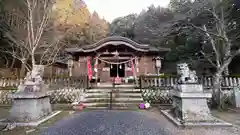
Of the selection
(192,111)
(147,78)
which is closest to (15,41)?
(147,78)

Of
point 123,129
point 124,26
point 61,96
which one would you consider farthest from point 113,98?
point 124,26

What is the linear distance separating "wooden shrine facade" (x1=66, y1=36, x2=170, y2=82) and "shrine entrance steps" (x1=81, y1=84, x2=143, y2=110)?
3.27 meters

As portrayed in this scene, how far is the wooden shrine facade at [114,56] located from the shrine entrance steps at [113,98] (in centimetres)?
327

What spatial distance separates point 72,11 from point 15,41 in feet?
22.3

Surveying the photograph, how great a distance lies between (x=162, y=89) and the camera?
7.74m

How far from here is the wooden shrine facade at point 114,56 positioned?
1088 cm

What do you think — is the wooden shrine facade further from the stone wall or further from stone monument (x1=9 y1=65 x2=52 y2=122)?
stone monument (x1=9 y1=65 x2=52 y2=122)

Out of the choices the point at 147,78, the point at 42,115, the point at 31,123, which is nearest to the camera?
the point at 31,123

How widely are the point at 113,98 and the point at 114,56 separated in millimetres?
5004

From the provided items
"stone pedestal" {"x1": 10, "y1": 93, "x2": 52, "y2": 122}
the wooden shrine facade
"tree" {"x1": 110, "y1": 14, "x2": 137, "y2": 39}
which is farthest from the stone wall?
"tree" {"x1": 110, "y1": 14, "x2": 137, "y2": 39}

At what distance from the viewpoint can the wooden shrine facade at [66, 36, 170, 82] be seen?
1088 centimetres

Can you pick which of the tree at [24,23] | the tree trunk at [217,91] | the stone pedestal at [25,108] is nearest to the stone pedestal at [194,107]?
the tree trunk at [217,91]

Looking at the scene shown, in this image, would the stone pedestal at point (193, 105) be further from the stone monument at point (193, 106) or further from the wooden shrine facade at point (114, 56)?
the wooden shrine facade at point (114, 56)

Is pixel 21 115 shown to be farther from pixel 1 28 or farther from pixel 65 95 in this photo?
Answer: pixel 1 28
